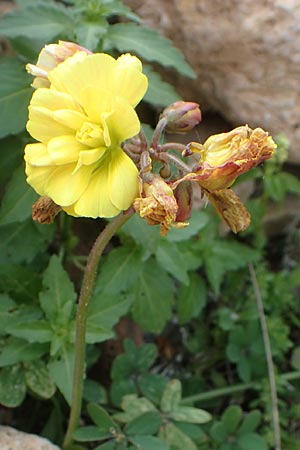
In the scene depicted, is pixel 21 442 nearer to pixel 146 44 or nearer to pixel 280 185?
pixel 146 44

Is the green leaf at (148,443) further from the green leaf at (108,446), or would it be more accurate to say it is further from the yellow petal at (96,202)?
the yellow petal at (96,202)

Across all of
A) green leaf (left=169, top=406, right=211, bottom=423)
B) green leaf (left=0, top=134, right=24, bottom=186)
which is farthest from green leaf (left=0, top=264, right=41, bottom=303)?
green leaf (left=169, top=406, right=211, bottom=423)

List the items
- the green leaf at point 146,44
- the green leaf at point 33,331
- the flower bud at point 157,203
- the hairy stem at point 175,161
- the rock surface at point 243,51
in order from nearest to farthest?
the flower bud at point 157,203 → the hairy stem at point 175,161 → the green leaf at point 33,331 → the green leaf at point 146,44 → the rock surface at point 243,51

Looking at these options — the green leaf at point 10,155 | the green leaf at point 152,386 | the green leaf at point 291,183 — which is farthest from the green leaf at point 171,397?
the green leaf at point 291,183

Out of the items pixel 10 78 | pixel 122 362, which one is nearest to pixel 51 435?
pixel 122 362

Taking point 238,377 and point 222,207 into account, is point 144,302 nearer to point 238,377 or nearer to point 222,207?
point 238,377
